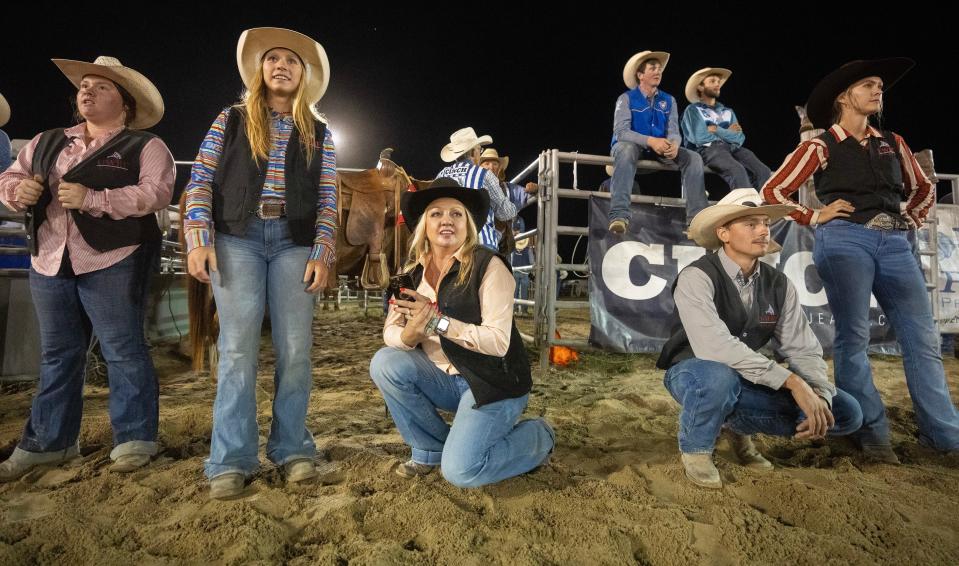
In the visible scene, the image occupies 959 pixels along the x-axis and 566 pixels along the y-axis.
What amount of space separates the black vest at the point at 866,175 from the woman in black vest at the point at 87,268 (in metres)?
3.58

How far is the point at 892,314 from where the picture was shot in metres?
2.79

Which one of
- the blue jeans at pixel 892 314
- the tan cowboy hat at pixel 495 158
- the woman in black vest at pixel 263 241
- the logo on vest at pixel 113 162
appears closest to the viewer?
the woman in black vest at pixel 263 241

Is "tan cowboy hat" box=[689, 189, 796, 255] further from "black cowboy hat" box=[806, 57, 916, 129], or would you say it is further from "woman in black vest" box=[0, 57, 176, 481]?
"woman in black vest" box=[0, 57, 176, 481]

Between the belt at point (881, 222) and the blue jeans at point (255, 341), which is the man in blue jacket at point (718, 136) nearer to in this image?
the belt at point (881, 222)

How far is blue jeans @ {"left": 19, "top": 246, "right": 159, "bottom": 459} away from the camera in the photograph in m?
2.30

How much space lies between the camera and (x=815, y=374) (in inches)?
88.8

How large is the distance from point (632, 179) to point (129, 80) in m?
3.66

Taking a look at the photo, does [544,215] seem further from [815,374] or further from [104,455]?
[104,455]

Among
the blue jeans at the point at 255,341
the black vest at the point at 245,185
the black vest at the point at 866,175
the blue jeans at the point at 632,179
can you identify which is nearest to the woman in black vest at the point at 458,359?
the blue jeans at the point at 255,341

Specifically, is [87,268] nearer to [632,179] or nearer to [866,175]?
[632,179]

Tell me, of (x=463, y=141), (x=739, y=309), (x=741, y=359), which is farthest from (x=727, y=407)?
(x=463, y=141)

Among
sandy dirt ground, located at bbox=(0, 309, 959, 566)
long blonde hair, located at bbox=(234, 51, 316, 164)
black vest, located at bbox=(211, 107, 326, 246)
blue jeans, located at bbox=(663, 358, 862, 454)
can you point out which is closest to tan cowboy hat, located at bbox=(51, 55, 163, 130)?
long blonde hair, located at bbox=(234, 51, 316, 164)

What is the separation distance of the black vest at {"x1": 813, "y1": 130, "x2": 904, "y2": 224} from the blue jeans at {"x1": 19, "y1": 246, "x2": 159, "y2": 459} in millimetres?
3752

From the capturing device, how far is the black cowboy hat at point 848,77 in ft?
8.91
